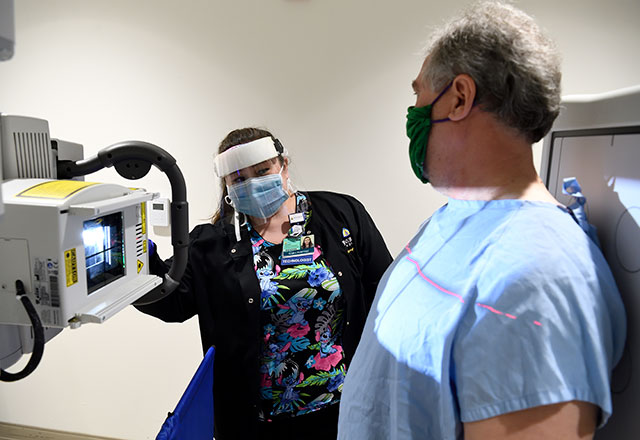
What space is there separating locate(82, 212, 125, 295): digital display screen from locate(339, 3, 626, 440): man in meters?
0.59

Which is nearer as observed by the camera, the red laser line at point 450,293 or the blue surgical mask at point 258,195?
the red laser line at point 450,293

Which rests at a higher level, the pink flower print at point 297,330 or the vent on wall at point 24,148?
the vent on wall at point 24,148

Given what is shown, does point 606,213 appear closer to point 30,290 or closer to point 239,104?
point 30,290

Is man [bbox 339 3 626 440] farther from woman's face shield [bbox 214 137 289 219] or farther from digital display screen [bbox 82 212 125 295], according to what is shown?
woman's face shield [bbox 214 137 289 219]

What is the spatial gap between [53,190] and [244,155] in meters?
0.74

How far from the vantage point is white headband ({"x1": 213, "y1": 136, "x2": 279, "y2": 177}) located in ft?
4.60

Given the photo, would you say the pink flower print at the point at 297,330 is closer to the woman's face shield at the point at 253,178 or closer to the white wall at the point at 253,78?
the woman's face shield at the point at 253,178

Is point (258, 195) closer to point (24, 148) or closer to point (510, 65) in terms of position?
point (24, 148)

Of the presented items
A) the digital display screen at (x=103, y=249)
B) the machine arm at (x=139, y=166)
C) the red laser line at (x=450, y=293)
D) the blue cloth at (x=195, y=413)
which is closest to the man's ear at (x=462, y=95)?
the red laser line at (x=450, y=293)

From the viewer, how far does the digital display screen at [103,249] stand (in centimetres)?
80

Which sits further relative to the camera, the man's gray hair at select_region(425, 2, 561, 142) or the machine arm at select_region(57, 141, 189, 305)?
Result: the machine arm at select_region(57, 141, 189, 305)

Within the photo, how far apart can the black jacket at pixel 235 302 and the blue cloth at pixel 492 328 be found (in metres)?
0.59

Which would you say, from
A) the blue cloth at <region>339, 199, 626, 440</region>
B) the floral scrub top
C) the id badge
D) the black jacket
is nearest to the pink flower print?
the floral scrub top

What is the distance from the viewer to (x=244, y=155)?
141 cm
